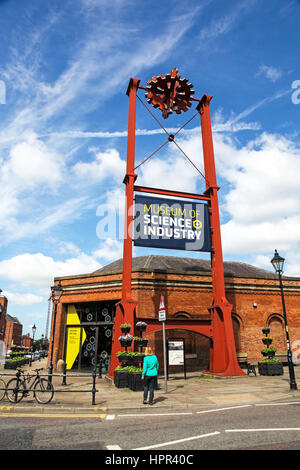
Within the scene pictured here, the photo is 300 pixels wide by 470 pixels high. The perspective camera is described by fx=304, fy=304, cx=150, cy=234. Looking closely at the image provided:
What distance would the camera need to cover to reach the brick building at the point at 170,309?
19.7 meters

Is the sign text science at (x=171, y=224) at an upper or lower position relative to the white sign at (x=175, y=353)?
upper

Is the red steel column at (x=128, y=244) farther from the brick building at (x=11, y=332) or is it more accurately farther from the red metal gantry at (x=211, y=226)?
the brick building at (x=11, y=332)

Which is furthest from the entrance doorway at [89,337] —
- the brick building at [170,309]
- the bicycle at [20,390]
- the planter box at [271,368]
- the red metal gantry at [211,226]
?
the bicycle at [20,390]

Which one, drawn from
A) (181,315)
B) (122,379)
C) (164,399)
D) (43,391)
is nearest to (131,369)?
(122,379)

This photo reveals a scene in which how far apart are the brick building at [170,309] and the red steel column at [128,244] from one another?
4.16m

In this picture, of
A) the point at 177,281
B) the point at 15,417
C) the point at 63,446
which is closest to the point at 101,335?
the point at 177,281

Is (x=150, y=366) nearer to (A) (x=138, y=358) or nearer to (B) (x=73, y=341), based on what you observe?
(A) (x=138, y=358)

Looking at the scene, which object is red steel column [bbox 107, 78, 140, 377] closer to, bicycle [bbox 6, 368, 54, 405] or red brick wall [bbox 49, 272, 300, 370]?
red brick wall [bbox 49, 272, 300, 370]

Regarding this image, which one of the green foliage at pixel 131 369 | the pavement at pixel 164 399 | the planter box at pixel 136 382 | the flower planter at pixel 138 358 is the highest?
the flower planter at pixel 138 358

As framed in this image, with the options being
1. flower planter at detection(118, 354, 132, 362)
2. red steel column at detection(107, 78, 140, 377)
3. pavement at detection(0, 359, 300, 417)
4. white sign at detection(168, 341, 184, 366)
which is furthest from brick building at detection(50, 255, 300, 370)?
pavement at detection(0, 359, 300, 417)

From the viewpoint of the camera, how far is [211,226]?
18000 mm

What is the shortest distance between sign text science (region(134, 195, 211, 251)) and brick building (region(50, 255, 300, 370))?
3827 mm
